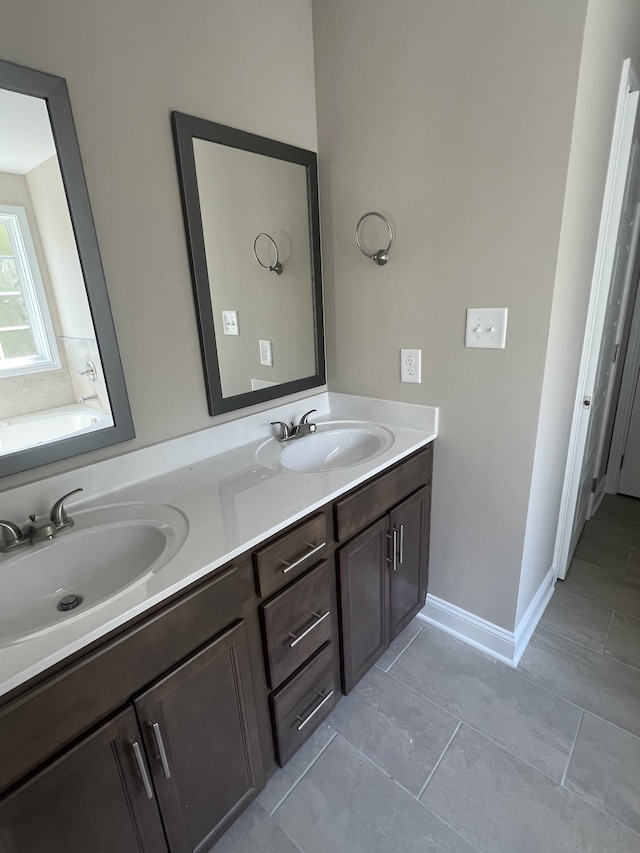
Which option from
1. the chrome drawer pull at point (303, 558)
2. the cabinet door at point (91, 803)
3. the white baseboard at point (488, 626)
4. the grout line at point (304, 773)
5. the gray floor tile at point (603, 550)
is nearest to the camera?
the cabinet door at point (91, 803)

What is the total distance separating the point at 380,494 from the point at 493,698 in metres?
0.87

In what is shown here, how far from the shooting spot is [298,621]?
119cm

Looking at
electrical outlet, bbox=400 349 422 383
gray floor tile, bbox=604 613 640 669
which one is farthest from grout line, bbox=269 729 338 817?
electrical outlet, bbox=400 349 422 383

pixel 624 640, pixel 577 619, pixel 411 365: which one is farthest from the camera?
pixel 577 619

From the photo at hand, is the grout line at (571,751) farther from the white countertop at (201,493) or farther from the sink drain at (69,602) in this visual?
the sink drain at (69,602)

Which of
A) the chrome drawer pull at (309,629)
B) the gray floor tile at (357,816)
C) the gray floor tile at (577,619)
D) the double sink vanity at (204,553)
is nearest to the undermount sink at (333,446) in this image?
the double sink vanity at (204,553)

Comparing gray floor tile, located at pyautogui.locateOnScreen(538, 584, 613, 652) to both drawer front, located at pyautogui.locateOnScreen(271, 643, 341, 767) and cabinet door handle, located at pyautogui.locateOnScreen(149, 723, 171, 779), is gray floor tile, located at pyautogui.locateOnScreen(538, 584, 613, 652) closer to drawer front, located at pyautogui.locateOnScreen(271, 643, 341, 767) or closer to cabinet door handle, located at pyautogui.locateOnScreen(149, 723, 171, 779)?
drawer front, located at pyautogui.locateOnScreen(271, 643, 341, 767)

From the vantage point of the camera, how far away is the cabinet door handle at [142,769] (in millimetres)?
834

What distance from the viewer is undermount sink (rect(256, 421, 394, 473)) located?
1564mm

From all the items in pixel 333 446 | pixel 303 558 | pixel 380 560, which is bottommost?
pixel 380 560

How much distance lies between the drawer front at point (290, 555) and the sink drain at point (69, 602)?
16.3 inches

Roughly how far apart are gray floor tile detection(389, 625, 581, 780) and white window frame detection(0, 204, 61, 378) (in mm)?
1604

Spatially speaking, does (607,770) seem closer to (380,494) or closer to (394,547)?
(394,547)

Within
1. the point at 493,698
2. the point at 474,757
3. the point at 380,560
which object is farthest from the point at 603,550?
the point at 380,560
